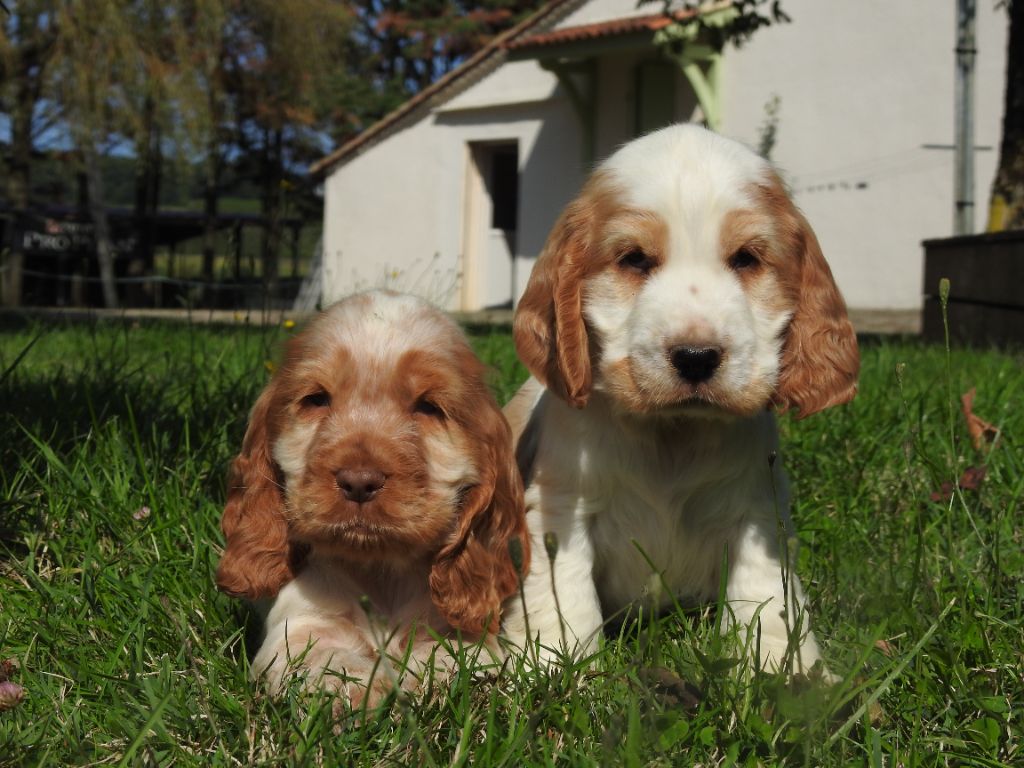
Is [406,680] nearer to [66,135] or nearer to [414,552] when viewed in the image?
[414,552]

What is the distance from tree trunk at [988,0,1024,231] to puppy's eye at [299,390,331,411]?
8086mm

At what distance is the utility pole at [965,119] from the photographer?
12.3 m

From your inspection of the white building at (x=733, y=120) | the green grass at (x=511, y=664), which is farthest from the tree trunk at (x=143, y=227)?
the green grass at (x=511, y=664)

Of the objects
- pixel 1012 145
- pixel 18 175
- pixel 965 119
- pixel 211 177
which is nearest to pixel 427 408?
pixel 1012 145

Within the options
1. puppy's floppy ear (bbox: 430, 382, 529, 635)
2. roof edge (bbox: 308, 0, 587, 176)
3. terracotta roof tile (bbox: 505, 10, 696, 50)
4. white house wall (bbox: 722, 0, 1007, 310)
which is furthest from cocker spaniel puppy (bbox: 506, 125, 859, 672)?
roof edge (bbox: 308, 0, 587, 176)

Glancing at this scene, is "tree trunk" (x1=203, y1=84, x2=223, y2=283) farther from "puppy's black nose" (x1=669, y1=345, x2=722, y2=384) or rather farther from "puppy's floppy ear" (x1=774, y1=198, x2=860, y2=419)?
"puppy's black nose" (x1=669, y1=345, x2=722, y2=384)

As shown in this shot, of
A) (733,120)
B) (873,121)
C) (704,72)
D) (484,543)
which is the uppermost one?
(704,72)

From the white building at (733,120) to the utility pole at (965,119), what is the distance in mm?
721

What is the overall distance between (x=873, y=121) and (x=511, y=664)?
1411 centimetres

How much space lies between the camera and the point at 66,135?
63.2 feet

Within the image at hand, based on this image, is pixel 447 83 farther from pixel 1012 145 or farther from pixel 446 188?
pixel 1012 145

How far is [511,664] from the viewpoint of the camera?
2.46m

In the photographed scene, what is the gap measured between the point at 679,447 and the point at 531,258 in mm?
15569

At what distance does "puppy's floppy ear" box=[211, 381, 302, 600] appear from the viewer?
8.21 feet
